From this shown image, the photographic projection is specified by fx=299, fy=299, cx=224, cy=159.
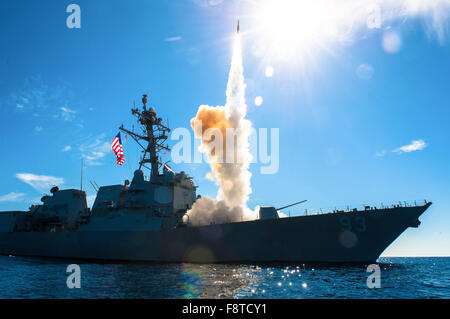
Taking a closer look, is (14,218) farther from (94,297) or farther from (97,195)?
(94,297)

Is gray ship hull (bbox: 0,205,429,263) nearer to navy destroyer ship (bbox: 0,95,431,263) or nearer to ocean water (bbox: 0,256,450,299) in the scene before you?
navy destroyer ship (bbox: 0,95,431,263)

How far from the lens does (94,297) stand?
9742 mm

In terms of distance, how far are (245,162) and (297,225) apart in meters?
7.63

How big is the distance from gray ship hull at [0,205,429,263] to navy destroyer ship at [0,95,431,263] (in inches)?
2.0

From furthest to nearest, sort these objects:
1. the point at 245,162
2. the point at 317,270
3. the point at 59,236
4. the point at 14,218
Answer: the point at 14,218 → the point at 59,236 → the point at 245,162 → the point at 317,270

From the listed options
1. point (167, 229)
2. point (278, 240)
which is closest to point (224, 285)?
point (278, 240)

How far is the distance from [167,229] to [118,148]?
7.93 meters

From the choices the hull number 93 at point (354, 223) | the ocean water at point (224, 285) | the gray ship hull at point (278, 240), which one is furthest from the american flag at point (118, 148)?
the hull number 93 at point (354, 223)

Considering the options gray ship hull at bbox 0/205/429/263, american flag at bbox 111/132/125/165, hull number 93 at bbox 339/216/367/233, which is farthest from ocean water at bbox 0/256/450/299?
american flag at bbox 111/132/125/165

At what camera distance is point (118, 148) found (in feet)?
78.1

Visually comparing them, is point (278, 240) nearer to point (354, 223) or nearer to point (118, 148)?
point (354, 223)

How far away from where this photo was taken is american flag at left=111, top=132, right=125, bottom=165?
927 inches
